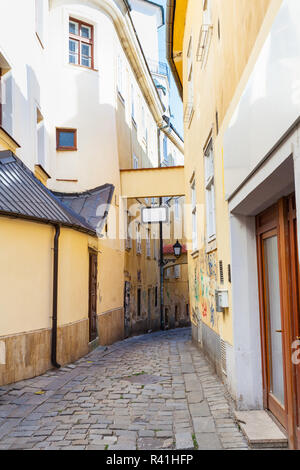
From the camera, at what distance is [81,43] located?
49.2 feet

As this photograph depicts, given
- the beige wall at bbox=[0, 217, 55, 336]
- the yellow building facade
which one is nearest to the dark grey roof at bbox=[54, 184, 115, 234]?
the beige wall at bbox=[0, 217, 55, 336]

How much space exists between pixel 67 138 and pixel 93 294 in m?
5.47

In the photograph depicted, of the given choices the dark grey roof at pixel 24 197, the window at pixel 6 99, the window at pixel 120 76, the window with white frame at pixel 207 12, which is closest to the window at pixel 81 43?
the window at pixel 120 76

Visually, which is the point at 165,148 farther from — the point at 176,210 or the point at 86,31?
the point at 86,31

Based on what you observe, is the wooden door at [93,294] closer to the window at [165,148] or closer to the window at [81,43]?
the window at [81,43]

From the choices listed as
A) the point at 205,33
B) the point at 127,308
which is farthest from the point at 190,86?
the point at 127,308

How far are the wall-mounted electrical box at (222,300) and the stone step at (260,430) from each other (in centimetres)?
139

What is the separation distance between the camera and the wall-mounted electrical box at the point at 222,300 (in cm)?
605

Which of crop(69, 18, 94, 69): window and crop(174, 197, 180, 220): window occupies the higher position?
crop(69, 18, 94, 69): window

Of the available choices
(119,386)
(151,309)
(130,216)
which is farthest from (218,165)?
(151,309)

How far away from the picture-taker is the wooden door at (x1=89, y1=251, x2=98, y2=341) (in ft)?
37.9

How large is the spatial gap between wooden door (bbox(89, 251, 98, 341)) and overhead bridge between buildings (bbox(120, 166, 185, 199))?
4560 millimetres

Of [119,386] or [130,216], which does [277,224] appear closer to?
[119,386]

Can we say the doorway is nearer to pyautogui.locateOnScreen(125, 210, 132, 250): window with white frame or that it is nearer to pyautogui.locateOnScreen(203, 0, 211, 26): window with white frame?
pyautogui.locateOnScreen(203, 0, 211, 26): window with white frame
